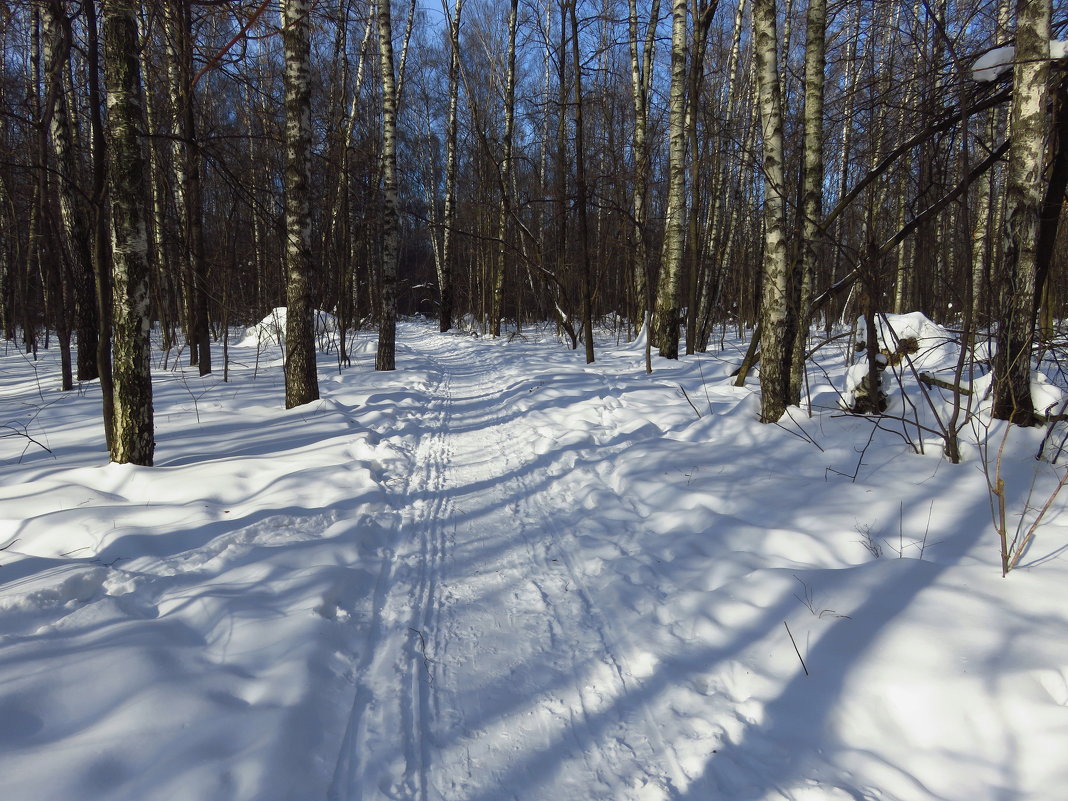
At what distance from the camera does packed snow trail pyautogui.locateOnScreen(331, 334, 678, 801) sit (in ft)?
6.97

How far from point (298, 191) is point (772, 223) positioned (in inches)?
222

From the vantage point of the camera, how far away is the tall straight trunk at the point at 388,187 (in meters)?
10.5

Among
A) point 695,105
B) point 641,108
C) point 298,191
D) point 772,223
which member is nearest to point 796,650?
point 772,223

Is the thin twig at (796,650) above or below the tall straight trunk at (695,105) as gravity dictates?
below

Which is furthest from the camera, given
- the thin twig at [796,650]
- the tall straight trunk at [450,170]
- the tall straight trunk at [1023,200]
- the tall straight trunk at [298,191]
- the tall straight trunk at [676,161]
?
the tall straight trunk at [450,170]

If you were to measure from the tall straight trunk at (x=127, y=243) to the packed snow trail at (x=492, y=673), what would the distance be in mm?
2370

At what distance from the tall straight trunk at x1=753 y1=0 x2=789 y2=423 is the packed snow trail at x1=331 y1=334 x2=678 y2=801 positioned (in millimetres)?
2725

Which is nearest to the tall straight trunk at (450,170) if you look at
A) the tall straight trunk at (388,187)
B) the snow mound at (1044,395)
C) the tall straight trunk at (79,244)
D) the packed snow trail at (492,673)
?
the tall straight trunk at (388,187)

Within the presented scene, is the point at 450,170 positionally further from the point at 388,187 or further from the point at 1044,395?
the point at 1044,395

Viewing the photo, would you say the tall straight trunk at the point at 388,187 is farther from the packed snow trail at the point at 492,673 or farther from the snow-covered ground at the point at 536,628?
the packed snow trail at the point at 492,673

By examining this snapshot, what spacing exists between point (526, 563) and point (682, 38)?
10767 mm

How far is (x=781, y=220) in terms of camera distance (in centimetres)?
572

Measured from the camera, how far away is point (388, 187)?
10836 millimetres

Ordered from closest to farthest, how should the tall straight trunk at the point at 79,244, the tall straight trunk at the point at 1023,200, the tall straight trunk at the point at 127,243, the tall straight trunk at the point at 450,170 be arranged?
the tall straight trunk at the point at 1023,200
the tall straight trunk at the point at 127,243
the tall straight trunk at the point at 79,244
the tall straight trunk at the point at 450,170
